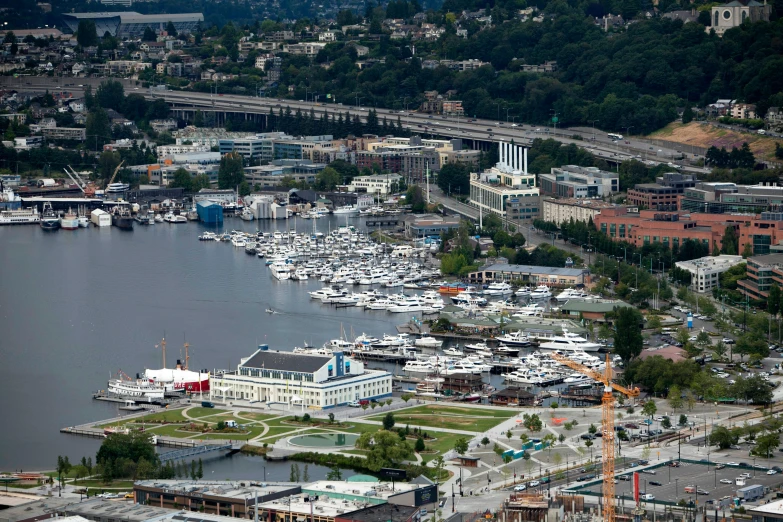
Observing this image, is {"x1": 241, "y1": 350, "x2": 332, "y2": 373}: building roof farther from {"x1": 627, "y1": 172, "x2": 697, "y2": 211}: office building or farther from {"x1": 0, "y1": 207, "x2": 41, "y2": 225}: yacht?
{"x1": 0, "y1": 207, "x2": 41, "y2": 225}: yacht

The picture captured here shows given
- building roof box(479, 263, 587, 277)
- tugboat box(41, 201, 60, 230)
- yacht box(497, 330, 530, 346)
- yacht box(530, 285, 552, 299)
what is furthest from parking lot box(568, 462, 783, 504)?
tugboat box(41, 201, 60, 230)

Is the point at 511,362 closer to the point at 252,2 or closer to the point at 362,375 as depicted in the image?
the point at 362,375

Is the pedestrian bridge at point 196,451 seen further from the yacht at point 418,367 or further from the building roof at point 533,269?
the building roof at point 533,269

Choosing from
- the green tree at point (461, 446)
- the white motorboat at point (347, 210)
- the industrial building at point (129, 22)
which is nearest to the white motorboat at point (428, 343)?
the green tree at point (461, 446)

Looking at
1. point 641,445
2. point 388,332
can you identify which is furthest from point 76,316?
point 641,445

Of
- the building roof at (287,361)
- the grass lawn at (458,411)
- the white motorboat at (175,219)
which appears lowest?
the grass lawn at (458,411)
